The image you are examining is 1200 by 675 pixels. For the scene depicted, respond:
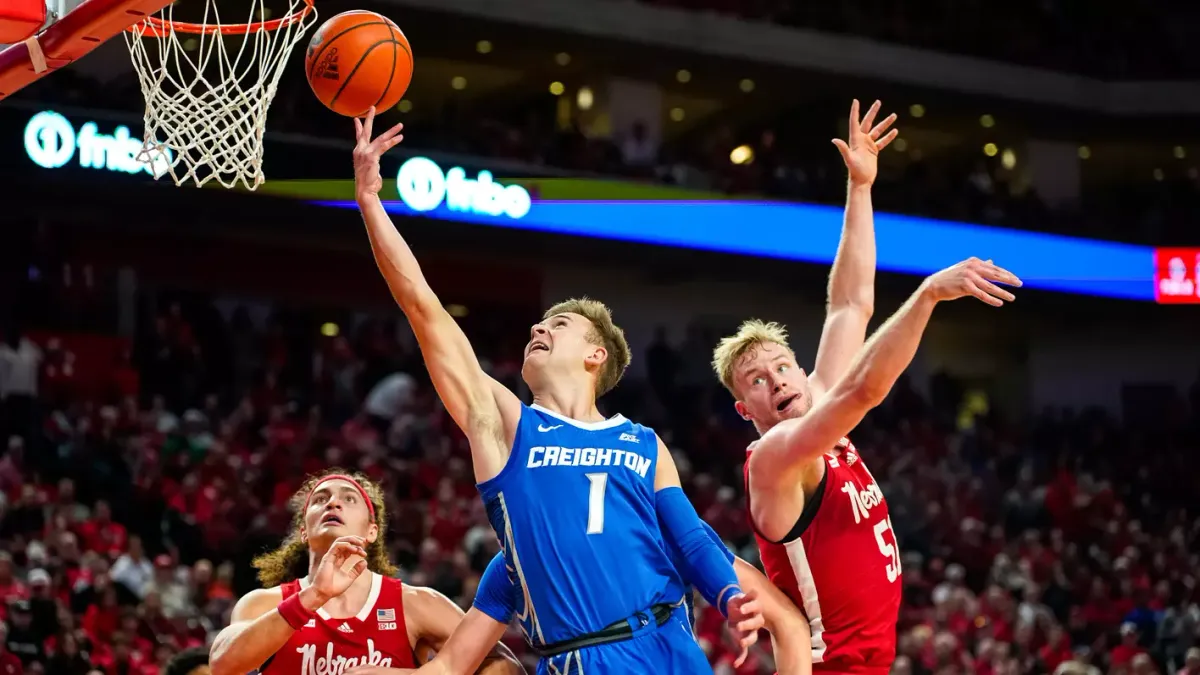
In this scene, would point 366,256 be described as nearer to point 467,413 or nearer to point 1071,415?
point 1071,415

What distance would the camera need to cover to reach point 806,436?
14.9ft

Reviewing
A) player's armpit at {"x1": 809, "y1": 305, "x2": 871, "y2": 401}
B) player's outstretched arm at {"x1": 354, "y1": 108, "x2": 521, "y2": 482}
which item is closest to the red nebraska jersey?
player's armpit at {"x1": 809, "y1": 305, "x2": 871, "y2": 401}

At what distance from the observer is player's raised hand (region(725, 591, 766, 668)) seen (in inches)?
155

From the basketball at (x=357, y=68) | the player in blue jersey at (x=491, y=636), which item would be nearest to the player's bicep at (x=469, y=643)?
the player in blue jersey at (x=491, y=636)

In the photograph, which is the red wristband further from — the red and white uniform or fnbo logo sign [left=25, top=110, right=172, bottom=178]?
fnbo logo sign [left=25, top=110, right=172, bottom=178]

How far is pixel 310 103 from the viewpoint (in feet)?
52.1

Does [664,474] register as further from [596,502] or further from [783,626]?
[783,626]

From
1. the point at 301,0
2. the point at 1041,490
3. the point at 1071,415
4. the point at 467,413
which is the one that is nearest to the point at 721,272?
the point at 1041,490

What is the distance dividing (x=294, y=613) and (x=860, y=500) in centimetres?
191

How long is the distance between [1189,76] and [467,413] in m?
21.8

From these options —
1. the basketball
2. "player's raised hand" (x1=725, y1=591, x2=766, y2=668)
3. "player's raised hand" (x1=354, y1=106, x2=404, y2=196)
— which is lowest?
"player's raised hand" (x1=725, y1=591, x2=766, y2=668)

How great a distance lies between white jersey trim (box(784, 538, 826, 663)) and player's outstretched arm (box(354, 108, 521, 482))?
48.2 inches

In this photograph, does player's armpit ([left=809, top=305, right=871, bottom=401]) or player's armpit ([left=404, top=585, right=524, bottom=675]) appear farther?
player's armpit ([left=809, top=305, right=871, bottom=401])

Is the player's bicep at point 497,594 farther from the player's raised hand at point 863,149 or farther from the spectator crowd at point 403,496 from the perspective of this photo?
the spectator crowd at point 403,496
